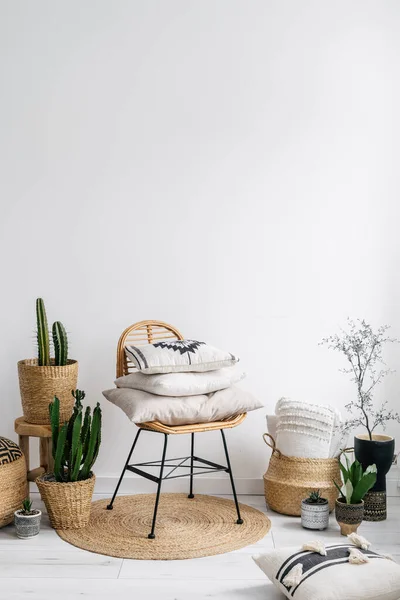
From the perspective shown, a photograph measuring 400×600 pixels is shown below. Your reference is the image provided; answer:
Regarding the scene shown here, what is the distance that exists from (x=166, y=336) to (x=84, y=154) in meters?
0.94

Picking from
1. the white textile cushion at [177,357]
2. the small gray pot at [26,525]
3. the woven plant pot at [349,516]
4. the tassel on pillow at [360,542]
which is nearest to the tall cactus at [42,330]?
the white textile cushion at [177,357]

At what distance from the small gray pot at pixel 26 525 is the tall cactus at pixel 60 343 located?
0.66 metres

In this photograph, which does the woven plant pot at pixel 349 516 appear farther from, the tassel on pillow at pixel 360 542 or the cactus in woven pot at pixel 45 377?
the cactus in woven pot at pixel 45 377

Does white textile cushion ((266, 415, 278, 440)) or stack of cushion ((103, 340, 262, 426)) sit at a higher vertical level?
stack of cushion ((103, 340, 262, 426))

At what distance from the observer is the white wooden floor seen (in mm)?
2604

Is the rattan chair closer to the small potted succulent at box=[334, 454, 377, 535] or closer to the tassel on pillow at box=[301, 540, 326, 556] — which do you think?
the small potted succulent at box=[334, 454, 377, 535]

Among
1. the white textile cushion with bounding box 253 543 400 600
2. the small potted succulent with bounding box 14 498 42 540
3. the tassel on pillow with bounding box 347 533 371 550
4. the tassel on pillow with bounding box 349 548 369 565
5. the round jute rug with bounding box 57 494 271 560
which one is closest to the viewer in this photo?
the white textile cushion with bounding box 253 543 400 600

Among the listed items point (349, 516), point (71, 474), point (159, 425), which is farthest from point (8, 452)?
point (349, 516)

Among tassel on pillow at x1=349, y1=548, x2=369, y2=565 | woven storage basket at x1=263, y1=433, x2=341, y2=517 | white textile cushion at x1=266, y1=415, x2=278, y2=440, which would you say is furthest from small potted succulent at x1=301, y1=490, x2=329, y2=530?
tassel on pillow at x1=349, y1=548, x2=369, y2=565

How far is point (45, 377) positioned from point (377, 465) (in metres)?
1.48

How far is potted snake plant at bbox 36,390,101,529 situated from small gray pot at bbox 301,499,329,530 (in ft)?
2.95

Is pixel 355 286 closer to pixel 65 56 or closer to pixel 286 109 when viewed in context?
pixel 286 109

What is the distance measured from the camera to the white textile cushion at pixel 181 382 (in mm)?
3133

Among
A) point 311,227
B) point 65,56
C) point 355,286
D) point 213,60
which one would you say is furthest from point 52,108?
point 355,286
